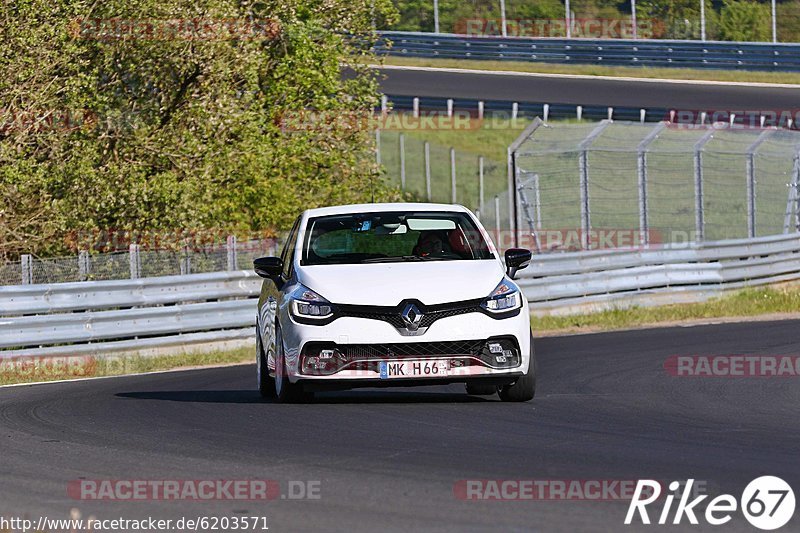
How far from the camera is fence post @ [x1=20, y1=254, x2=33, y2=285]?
1911cm

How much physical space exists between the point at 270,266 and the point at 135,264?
28.5ft

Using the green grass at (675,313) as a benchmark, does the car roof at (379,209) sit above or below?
above

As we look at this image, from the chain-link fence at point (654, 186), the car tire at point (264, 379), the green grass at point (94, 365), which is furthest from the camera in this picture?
the chain-link fence at point (654, 186)

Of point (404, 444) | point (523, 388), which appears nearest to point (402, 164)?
point (523, 388)

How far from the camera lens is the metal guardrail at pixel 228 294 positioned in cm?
1872

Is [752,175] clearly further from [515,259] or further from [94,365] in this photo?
[515,259]

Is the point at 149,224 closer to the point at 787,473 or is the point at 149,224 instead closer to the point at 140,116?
the point at 140,116

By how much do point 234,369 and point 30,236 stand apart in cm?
576

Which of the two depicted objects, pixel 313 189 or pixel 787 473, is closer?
pixel 787 473

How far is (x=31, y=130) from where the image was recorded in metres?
22.3

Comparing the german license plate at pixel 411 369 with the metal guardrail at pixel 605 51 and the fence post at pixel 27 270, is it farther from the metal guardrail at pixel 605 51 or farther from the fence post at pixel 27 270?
the metal guardrail at pixel 605 51

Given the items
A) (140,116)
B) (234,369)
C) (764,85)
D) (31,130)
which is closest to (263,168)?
(140,116)

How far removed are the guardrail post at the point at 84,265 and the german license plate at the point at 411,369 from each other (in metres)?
9.84

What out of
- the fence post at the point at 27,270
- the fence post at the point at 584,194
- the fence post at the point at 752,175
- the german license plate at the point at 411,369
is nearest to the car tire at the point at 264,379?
the german license plate at the point at 411,369
